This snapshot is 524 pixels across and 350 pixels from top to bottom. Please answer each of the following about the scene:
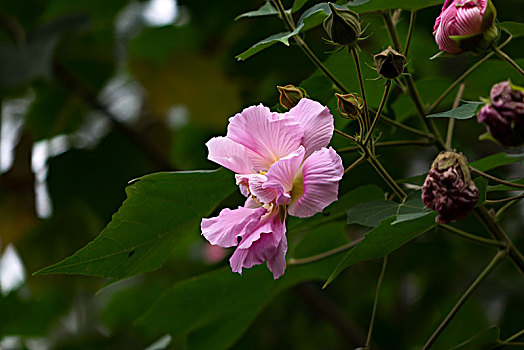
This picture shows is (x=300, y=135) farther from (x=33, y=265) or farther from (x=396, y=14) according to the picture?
(x=33, y=265)

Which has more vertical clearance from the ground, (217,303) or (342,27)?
(342,27)

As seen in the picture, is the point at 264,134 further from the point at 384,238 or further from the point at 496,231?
the point at 496,231

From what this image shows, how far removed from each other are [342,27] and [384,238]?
19 cm

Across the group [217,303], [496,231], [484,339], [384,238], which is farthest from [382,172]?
[217,303]

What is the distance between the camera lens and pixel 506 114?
0.48 metres

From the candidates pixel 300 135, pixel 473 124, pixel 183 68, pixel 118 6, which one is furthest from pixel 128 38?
pixel 300 135

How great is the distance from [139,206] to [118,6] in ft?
2.85

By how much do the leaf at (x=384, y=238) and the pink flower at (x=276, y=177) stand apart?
53 mm

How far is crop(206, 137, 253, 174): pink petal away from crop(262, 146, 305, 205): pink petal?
5 centimetres

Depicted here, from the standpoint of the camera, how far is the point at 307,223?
26.9 inches

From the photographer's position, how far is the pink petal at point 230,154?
1.85 ft

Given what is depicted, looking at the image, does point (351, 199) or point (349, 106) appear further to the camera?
point (351, 199)

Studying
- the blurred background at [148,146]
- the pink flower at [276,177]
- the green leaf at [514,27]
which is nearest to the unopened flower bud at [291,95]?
the pink flower at [276,177]

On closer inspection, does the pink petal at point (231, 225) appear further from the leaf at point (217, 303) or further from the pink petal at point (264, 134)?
the leaf at point (217, 303)
